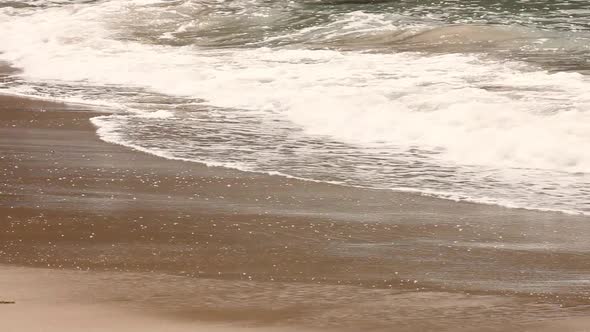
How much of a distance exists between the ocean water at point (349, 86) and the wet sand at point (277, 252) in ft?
1.70

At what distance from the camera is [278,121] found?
868 centimetres

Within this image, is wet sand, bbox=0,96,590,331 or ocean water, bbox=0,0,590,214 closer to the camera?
wet sand, bbox=0,96,590,331

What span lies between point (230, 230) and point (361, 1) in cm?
1313

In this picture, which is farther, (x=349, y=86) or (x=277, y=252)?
(x=349, y=86)

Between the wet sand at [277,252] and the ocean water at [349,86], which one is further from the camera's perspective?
the ocean water at [349,86]

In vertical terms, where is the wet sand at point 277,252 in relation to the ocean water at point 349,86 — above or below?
above

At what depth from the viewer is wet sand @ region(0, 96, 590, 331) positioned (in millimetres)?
3777

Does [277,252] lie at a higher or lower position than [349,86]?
higher

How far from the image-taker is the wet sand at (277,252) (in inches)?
149

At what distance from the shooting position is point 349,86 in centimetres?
984

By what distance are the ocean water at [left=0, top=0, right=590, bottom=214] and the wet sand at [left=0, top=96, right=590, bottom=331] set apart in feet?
1.70

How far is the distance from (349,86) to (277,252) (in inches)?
209

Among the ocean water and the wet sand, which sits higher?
the wet sand

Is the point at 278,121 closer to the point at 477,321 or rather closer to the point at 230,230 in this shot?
the point at 230,230
